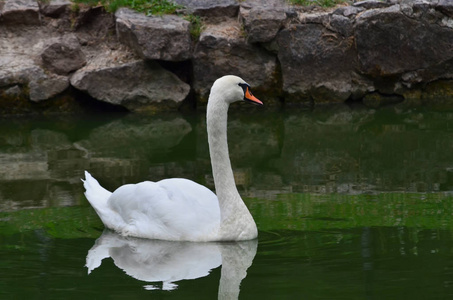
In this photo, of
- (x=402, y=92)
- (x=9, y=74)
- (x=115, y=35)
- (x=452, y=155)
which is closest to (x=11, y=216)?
(x=452, y=155)

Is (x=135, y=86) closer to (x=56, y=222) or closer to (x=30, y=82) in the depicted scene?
(x=30, y=82)

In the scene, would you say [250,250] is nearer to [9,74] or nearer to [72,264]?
[72,264]

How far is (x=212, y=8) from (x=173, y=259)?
8155mm

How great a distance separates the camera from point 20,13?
517 inches

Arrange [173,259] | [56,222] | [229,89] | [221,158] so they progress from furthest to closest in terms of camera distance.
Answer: [56,222] < [221,158] < [229,89] < [173,259]

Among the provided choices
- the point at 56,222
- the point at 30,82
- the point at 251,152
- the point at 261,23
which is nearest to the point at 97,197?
the point at 56,222

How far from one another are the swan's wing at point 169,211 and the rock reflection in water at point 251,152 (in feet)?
3.93

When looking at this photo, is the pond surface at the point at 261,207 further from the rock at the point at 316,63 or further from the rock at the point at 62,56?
the rock at the point at 316,63

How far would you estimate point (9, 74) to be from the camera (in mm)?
12406

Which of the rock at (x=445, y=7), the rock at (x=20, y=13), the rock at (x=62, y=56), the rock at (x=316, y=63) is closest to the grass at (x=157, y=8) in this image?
the rock at (x=62, y=56)

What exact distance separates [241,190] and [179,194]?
1.74 meters

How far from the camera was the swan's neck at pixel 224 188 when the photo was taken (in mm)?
5832

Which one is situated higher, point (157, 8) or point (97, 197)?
point (157, 8)

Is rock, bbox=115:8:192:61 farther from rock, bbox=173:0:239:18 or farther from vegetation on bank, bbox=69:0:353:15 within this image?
rock, bbox=173:0:239:18
